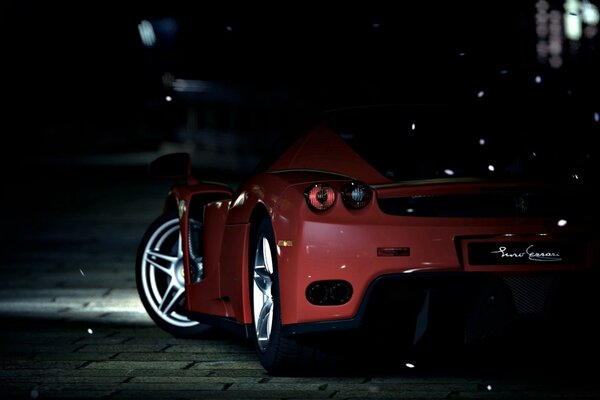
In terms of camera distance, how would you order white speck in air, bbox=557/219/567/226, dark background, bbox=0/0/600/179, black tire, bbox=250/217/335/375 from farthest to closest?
dark background, bbox=0/0/600/179, black tire, bbox=250/217/335/375, white speck in air, bbox=557/219/567/226

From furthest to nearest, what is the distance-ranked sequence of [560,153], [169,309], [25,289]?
[25,289]
[169,309]
[560,153]

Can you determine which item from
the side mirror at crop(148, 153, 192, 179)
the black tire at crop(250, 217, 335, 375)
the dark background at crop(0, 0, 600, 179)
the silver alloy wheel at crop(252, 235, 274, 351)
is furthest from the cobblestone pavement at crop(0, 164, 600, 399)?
the dark background at crop(0, 0, 600, 179)

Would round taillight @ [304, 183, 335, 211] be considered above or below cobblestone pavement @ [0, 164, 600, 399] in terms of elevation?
above

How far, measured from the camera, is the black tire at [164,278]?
885 cm

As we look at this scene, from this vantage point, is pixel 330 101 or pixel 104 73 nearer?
pixel 330 101

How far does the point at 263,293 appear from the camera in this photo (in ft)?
24.2

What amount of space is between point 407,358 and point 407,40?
15.8 m

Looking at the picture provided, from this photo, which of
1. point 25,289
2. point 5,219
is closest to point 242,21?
point 5,219

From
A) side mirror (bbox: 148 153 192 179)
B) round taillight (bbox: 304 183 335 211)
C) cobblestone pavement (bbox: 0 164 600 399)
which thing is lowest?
cobblestone pavement (bbox: 0 164 600 399)

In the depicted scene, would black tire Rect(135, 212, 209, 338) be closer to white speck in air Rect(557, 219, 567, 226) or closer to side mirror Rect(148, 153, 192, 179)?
side mirror Rect(148, 153, 192, 179)

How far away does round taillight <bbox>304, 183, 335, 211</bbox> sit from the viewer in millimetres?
6711

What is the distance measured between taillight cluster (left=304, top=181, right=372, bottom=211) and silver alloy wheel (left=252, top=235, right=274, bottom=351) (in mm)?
554

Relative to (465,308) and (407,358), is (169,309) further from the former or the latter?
(465,308)

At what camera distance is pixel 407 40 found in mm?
23219
